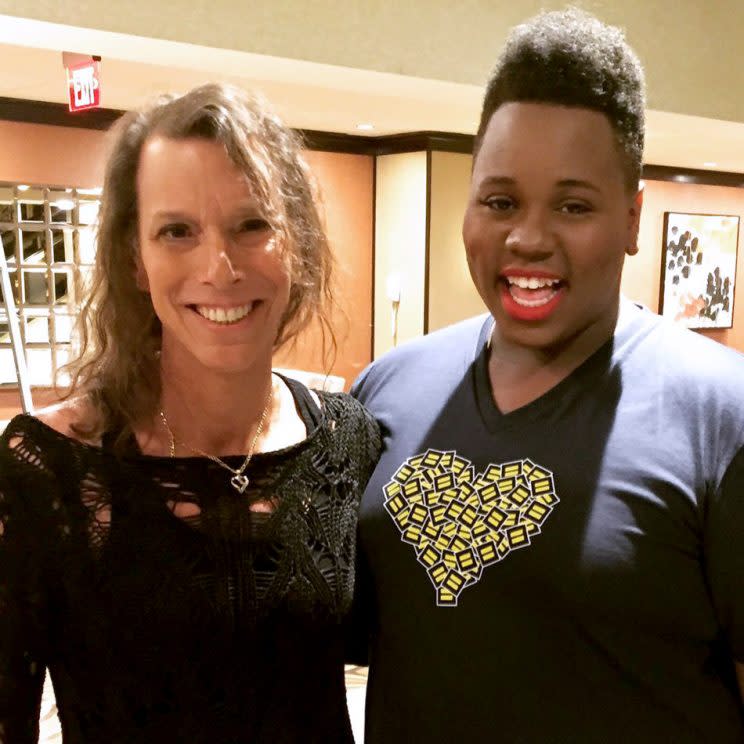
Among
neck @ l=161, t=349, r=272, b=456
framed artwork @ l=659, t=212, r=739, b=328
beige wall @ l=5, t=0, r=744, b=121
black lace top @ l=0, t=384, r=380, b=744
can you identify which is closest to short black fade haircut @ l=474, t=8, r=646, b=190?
neck @ l=161, t=349, r=272, b=456

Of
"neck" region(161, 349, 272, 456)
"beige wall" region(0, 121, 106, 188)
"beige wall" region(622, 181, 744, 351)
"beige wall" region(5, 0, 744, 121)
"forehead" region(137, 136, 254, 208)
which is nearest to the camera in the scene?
"forehead" region(137, 136, 254, 208)

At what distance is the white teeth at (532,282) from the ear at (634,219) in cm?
14

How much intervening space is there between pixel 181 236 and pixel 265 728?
71 centimetres

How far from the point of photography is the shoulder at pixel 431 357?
4.90 ft

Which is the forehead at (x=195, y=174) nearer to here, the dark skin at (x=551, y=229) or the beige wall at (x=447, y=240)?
the dark skin at (x=551, y=229)

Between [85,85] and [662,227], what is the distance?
6821 millimetres

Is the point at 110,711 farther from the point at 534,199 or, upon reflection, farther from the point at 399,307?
the point at 399,307

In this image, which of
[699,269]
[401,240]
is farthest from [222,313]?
[699,269]

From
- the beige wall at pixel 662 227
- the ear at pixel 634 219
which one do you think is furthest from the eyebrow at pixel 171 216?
the beige wall at pixel 662 227

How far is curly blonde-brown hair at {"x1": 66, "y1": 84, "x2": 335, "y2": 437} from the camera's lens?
126 centimetres

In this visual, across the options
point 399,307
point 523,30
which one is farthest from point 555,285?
point 399,307

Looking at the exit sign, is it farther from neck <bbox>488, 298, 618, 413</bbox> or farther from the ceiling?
neck <bbox>488, 298, 618, 413</bbox>

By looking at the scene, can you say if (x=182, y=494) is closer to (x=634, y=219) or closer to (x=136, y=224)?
(x=136, y=224)

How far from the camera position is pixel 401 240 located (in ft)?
23.8
